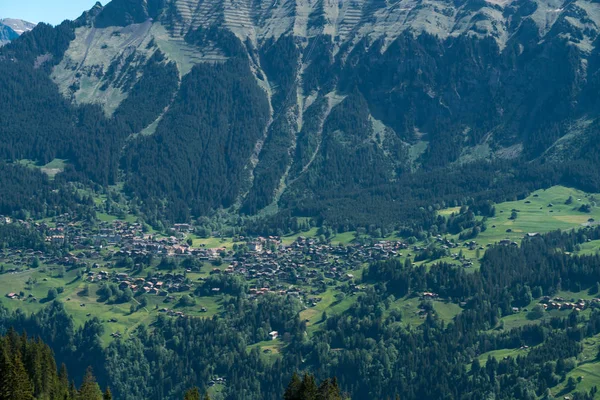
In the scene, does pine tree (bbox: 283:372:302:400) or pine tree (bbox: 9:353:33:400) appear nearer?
pine tree (bbox: 9:353:33:400)

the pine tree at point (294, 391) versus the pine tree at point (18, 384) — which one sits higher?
the pine tree at point (18, 384)

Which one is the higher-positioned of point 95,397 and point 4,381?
point 4,381

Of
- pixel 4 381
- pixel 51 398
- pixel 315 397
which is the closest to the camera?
pixel 4 381

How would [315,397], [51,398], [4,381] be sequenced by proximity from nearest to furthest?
[4,381] → [315,397] → [51,398]

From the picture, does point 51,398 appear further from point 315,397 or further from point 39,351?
point 315,397

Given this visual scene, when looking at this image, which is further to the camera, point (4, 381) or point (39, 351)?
point (39, 351)

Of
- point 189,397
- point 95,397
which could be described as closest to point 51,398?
point 95,397

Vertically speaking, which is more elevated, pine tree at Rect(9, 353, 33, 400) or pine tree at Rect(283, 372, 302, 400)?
pine tree at Rect(9, 353, 33, 400)

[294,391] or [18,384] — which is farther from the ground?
[18,384]

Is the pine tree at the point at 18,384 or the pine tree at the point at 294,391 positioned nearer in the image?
the pine tree at the point at 18,384

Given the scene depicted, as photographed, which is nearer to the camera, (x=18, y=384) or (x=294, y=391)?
(x=18, y=384)
